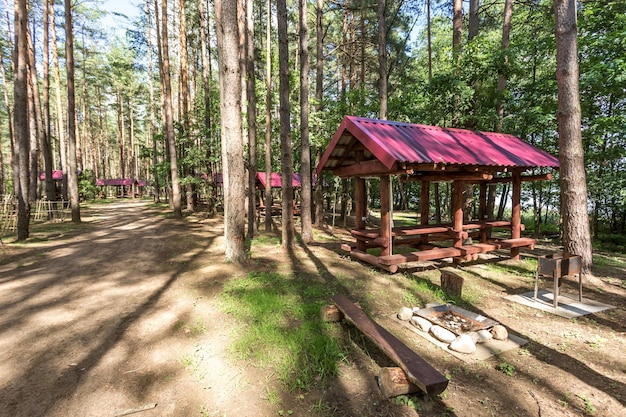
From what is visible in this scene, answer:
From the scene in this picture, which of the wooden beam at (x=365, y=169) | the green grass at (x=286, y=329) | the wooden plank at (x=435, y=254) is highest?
the wooden beam at (x=365, y=169)

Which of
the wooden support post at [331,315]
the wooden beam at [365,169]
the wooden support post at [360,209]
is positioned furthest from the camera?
the wooden support post at [360,209]

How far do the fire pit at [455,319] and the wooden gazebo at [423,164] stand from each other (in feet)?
6.47

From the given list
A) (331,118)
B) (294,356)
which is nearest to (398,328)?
(294,356)

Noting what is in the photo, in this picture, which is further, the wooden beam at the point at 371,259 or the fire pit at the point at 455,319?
the wooden beam at the point at 371,259

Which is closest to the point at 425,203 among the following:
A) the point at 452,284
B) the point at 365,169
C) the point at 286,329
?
the point at 365,169

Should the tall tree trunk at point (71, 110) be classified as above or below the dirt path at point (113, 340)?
above

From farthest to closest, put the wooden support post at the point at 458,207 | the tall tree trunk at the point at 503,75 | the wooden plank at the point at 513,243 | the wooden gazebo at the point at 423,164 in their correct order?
the tall tree trunk at the point at 503,75 → the wooden plank at the point at 513,243 → the wooden support post at the point at 458,207 → the wooden gazebo at the point at 423,164

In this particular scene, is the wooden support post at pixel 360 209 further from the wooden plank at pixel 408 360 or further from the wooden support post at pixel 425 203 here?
the wooden plank at pixel 408 360

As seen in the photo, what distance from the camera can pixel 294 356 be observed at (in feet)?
12.1

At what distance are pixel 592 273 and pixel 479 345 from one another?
5.09 meters

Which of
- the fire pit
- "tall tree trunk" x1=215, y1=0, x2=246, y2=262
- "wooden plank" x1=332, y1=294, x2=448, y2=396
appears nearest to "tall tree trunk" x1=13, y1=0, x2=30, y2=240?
"tall tree trunk" x1=215, y1=0, x2=246, y2=262

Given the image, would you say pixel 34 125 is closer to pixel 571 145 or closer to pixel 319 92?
pixel 319 92

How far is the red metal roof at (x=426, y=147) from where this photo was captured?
21.1 feet

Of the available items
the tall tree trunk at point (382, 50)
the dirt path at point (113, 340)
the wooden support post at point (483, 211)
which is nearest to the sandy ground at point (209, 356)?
the dirt path at point (113, 340)
